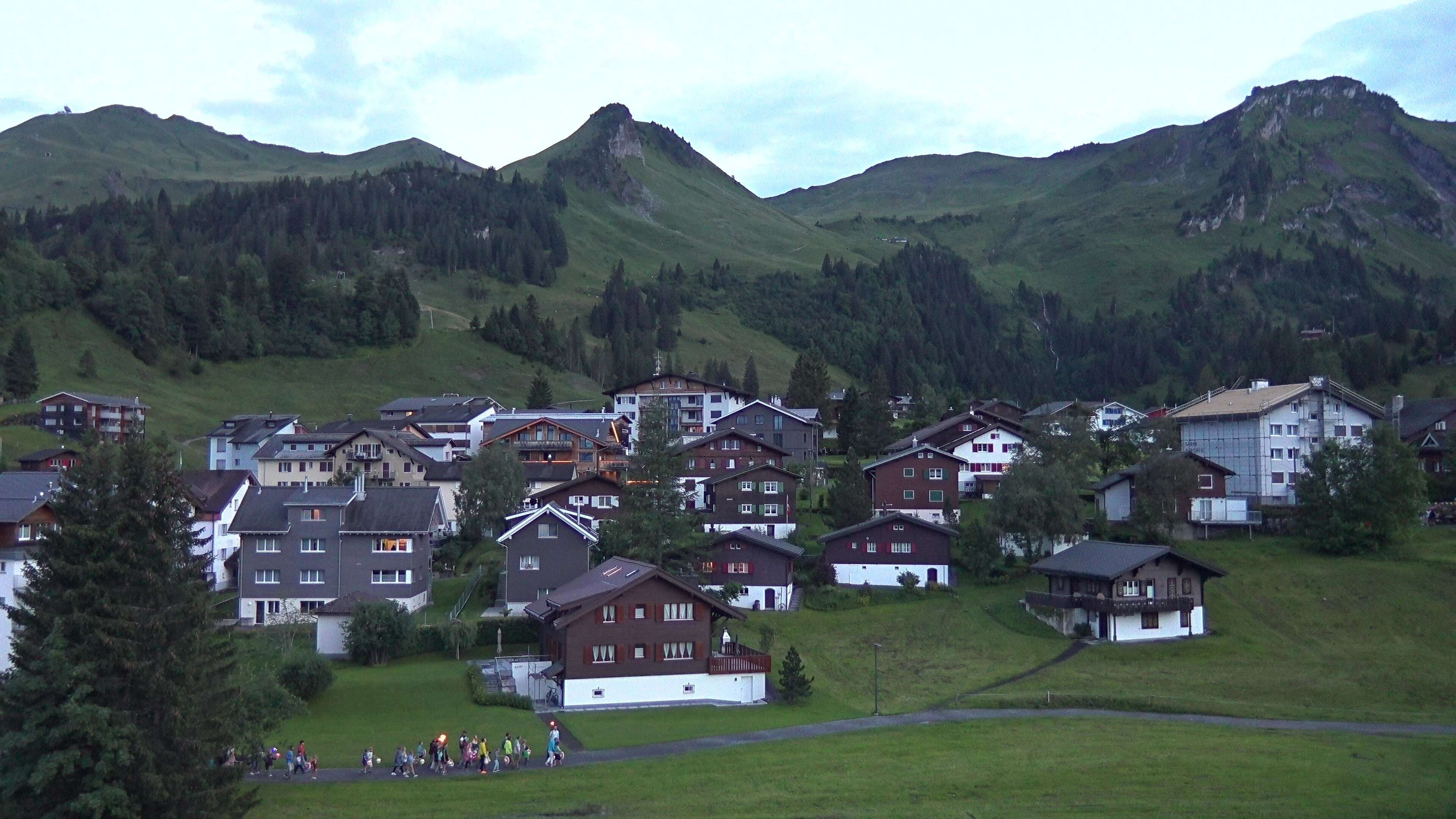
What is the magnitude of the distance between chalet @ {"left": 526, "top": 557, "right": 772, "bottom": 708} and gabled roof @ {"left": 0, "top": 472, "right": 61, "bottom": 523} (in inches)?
970

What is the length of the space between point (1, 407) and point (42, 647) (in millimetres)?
92721

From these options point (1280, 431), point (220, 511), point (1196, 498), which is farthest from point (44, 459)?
point (1280, 431)

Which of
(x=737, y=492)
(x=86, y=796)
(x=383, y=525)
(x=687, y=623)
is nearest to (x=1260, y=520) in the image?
(x=737, y=492)

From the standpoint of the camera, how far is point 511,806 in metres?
32.9

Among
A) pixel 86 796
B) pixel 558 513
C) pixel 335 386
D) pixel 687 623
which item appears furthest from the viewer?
pixel 335 386

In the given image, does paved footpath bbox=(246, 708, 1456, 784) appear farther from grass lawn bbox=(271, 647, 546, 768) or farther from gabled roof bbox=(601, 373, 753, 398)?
gabled roof bbox=(601, 373, 753, 398)

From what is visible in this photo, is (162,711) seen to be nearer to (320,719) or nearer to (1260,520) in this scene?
(320,719)

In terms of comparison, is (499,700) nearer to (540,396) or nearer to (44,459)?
(44,459)

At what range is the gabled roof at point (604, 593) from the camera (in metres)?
48.4

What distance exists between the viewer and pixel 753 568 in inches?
2530

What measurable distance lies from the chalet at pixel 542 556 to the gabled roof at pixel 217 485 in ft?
73.3

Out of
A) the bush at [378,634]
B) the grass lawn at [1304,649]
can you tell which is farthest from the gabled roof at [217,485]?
the grass lawn at [1304,649]

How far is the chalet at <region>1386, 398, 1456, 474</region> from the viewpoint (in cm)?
8712

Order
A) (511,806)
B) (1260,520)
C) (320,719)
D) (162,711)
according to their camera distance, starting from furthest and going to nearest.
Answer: (1260,520) → (320,719) → (511,806) → (162,711)
